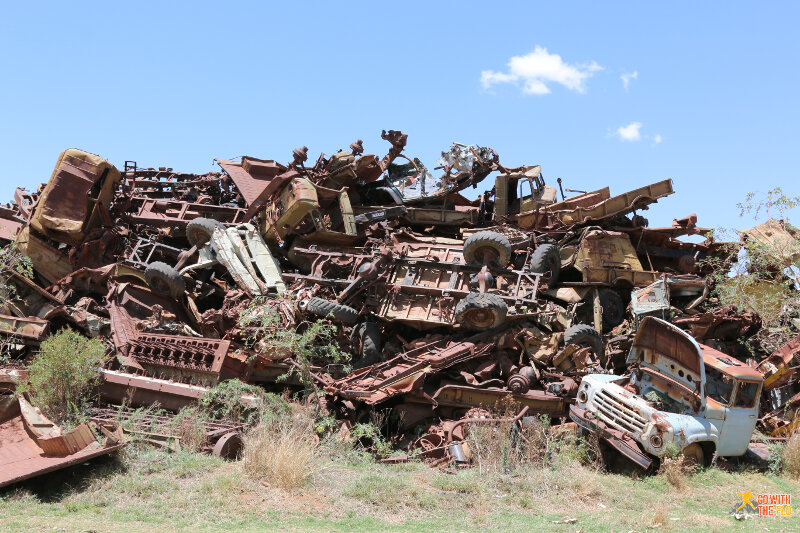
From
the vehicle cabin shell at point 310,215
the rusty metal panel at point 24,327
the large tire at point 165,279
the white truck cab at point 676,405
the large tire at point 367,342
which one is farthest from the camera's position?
the vehicle cabin shell at point 310,215

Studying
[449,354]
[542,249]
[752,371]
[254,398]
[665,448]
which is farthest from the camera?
[542,249]

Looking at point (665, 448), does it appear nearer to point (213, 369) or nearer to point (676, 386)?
point (676, 386)

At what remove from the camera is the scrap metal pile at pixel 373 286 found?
38.2 ft

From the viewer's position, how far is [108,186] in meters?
16.1

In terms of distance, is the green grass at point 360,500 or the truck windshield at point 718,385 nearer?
the green grass at point 360,500

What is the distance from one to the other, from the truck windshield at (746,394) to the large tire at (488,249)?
5201 mm

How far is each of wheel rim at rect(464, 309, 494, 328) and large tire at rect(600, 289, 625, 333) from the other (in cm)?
377

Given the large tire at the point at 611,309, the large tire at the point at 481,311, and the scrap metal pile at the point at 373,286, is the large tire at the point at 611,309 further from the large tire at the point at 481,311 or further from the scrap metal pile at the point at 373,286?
the large tire at the point at 481,311

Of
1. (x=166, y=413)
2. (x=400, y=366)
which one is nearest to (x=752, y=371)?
(x=400, y=366)

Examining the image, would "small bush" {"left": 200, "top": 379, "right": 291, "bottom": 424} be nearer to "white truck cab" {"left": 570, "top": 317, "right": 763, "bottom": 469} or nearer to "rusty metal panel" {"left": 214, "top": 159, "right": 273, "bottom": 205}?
"white truck cab" {"left": 570, "top": 317, "right": 763, "bottom": 469}

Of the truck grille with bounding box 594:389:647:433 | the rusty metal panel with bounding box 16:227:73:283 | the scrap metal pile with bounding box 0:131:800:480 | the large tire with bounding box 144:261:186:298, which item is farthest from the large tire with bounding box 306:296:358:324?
the rusty metal panel with bounding box 16:227:73:283

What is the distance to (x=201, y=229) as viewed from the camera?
1512cm

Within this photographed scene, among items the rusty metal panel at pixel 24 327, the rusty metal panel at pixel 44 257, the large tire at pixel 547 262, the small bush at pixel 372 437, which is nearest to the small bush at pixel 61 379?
the rusty metal panel at pixel 24 327

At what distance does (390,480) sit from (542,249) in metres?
7.13
